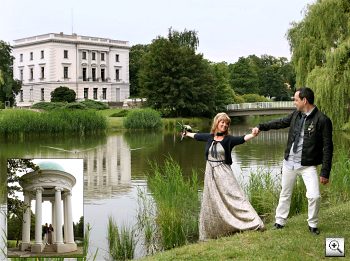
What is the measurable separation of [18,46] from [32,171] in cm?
6811

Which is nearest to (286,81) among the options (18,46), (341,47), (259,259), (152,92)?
(152,92)

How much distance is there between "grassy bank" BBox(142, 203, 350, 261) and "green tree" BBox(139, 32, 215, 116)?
33515 millimetres

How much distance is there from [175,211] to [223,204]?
1.64 metres

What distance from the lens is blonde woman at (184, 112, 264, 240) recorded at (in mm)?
6133

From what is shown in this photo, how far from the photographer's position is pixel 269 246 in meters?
5.42

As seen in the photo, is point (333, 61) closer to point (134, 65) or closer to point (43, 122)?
point (43, 122)

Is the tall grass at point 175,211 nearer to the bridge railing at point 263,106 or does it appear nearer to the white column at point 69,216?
the white column at point 69,216

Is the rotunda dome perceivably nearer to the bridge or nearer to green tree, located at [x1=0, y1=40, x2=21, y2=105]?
the bridge

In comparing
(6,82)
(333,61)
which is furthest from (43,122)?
(6,82)

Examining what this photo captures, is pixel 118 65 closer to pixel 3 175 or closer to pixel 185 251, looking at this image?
pixel 3 175

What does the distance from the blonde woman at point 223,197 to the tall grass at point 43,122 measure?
75.6 feet

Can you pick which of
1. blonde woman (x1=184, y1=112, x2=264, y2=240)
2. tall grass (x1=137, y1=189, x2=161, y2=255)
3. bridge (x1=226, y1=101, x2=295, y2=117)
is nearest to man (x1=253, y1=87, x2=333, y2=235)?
blonde woman (x1=184, y1=112, x2=264, y2=240)

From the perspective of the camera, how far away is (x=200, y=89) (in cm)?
4012

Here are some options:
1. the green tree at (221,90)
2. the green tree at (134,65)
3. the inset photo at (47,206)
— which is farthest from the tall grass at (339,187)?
the green tree at (134,65)
